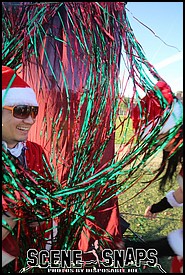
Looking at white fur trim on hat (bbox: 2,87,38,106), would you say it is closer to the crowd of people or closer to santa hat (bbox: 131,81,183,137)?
the crowd of people

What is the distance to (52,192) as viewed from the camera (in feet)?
3.95

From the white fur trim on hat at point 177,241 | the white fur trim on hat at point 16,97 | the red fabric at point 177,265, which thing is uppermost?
the white fur trim on hat at point 16,97

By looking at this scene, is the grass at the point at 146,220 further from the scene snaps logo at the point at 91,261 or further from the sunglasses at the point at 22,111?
the sunglasses at the point at 22,111

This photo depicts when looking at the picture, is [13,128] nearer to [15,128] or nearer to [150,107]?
[15,128]

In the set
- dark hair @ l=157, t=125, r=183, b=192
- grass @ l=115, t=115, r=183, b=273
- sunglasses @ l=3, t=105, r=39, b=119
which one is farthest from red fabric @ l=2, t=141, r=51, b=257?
dark hair @ l=157, t=125, r=183, b=192

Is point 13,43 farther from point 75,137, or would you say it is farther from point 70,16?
point 75,137

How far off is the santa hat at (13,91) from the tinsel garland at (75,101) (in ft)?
0.19

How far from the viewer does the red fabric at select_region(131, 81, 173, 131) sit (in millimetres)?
1155

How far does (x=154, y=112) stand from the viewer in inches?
46.4

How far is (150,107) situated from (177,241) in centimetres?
43

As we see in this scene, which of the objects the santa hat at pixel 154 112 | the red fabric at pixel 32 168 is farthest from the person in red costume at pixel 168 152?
the red fabric at pixel 32 168

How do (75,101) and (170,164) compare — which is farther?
(75,101)

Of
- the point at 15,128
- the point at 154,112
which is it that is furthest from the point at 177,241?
the point at 15,128

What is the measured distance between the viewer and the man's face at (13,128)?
1183mm
